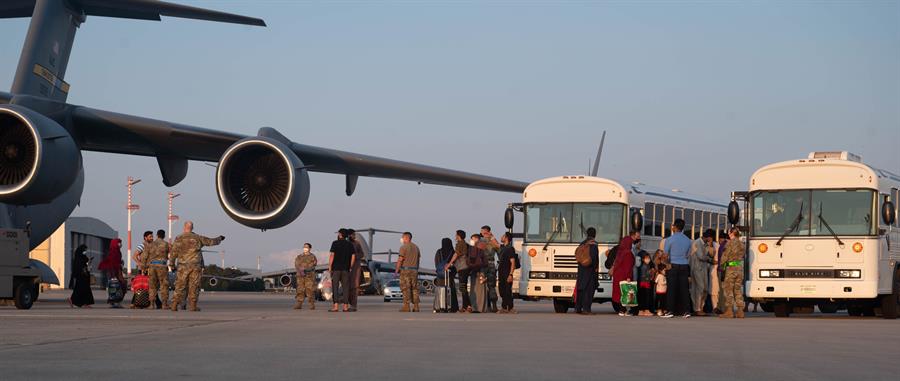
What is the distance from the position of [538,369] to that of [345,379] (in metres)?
1.58

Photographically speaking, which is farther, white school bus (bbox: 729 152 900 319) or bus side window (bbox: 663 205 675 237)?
bus side window (bbox: 663 205 675 237)

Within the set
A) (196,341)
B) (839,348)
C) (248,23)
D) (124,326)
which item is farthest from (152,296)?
(839,348)

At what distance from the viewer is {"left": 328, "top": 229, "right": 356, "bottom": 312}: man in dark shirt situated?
21750 millimetres

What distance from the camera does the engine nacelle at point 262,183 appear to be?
1920cm

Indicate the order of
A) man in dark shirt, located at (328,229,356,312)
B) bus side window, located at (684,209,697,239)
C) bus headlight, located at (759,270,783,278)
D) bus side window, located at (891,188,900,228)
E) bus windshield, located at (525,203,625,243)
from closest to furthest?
bus headlight, located at (759,270,783,278) < bus side window, located at (891,188,900,228) < man in dark shirt, located at (328,229,356,312) < bus windshield, located at (525,203,625,243) < bus side window, located at (684,209,697,239)

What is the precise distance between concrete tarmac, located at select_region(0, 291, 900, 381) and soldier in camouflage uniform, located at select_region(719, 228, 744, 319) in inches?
131

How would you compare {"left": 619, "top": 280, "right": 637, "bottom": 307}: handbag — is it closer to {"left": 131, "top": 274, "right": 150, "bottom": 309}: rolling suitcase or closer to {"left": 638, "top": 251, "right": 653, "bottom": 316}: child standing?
{"left": 638, "top": 251, "right": 653, "bottom": 316}: child standing

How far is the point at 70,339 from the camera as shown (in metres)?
12.0

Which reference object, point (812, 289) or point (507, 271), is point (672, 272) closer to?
point (812, 289)

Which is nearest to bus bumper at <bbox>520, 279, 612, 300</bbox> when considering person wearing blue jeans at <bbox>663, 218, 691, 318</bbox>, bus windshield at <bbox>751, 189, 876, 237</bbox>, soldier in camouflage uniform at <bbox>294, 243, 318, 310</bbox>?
person wearing blue jeans at <bbox>663, 218, 691, 318</bbox>

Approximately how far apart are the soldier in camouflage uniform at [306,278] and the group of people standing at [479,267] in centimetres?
238

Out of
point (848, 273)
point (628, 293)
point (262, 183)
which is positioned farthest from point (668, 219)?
point (262, 183)

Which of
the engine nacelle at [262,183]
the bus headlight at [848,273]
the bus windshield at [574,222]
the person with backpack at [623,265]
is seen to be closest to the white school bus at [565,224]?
the bus windshield at [574,222]

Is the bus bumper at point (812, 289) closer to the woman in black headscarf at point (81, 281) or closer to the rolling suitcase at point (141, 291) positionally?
the rolling suitcase at point (141, 291)
